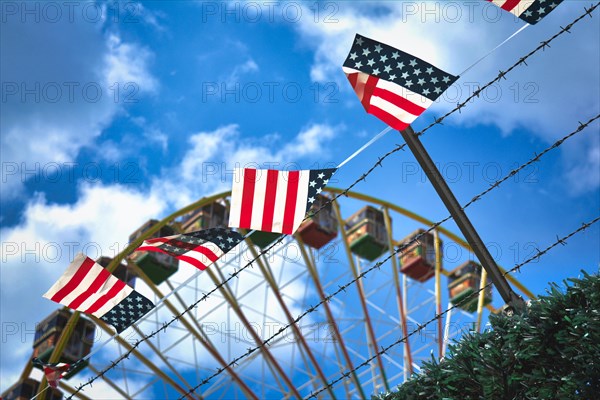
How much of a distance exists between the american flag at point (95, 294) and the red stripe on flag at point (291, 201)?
3206 mm

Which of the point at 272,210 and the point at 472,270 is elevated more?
the point at 472,270

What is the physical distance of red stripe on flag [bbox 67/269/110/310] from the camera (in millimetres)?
14445

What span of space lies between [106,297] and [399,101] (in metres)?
5.84

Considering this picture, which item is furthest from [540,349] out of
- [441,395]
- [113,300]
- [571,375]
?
[113,300]

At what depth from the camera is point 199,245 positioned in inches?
524

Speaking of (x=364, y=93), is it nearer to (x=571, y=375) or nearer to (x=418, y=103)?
(x=418, y=103)

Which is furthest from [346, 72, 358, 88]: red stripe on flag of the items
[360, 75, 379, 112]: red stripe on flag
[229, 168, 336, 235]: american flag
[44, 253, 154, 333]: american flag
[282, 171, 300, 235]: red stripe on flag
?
[44, 253, 154, 333]: american flag

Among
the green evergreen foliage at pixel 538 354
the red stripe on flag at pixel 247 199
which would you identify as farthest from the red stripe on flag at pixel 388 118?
the green evergreen foliage at pixel 538 354

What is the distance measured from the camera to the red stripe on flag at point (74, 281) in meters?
14.5

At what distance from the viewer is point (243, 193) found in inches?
477

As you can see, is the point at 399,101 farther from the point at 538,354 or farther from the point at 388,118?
the point at 538,354

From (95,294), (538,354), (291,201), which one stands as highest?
(95,294)

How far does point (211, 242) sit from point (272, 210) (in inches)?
56.4

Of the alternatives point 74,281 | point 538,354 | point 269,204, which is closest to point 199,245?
point 269,204
